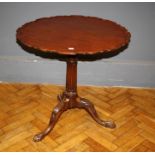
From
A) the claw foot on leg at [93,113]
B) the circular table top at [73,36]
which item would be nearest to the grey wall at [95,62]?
the circular table top at [73,36]

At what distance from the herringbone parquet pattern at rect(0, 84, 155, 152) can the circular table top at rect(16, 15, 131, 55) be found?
2.29 ft

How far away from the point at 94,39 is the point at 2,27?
1095 millimetres

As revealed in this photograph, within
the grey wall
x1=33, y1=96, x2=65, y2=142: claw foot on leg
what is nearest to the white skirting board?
the grey wall

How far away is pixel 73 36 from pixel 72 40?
7cm

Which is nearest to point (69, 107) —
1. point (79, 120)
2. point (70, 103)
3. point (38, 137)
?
point (70, 103)

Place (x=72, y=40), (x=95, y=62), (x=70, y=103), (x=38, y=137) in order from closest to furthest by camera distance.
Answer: (x=72, y=40) → (x=38, y=137) → (x=70, y=103) → (x=95, y=62)

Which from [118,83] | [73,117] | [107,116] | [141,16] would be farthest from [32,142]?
[141,16]

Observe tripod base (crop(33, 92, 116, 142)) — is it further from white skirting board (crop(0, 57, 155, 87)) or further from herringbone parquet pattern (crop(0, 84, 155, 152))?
white skirting board (crop(0, 57, 155, 87))

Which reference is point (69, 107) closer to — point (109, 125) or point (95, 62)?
point (109, 125)

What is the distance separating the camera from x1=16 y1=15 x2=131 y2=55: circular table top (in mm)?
1646

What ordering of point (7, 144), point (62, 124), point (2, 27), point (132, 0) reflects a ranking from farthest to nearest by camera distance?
1. point (2, 27)
2. point (132, 0)
3. point (62, 124)
4. point (7, 144)

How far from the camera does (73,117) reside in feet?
7.55

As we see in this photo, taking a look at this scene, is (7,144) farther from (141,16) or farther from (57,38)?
(141,16)

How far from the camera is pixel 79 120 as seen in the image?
2.27 meters
